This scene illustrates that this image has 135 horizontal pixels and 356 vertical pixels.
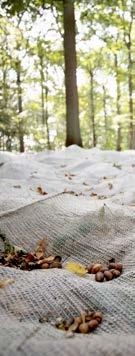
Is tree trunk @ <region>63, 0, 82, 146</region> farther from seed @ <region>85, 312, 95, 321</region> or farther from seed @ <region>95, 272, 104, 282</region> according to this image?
seed @ <region>85, 312, 95, 321</region>

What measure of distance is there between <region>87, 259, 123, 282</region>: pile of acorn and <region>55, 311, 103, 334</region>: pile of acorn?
41 centimetres

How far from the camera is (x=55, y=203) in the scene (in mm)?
2904

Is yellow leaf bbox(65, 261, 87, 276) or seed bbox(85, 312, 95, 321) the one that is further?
yellow leaf bbox(65, 261, 87, 276)

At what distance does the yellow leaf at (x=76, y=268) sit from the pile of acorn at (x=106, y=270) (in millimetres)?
45

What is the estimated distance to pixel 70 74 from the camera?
28.4 feet

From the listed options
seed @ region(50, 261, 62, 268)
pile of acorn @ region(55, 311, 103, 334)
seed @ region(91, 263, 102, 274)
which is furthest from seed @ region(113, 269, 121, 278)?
pile of acorn @ region(55, 311, 103, 334)

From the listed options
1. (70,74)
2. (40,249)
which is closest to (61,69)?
(70,74)

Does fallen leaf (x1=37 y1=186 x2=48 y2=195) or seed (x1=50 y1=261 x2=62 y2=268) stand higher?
fallen leaf (x1=37 y1=186 x2=48 y2=195)

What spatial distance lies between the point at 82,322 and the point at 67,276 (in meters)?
0.41

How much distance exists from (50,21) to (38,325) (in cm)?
1207

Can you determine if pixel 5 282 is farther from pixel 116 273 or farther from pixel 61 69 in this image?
pixel 61 69

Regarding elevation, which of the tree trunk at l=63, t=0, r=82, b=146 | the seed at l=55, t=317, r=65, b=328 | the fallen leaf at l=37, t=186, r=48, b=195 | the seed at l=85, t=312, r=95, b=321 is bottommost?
the fallen leaf at l=37, t=186, r=48, b=195

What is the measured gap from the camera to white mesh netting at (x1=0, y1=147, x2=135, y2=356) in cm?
119

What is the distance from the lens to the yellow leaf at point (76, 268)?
1.98 m
